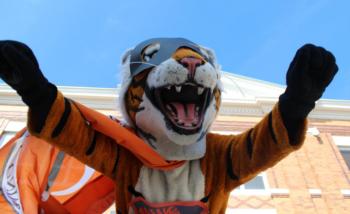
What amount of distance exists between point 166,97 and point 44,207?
1.37m

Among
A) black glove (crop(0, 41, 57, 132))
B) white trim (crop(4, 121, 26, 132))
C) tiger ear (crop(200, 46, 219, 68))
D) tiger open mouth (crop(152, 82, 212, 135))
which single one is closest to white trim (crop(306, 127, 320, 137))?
white trim (crop(4, 121, 26, 132))

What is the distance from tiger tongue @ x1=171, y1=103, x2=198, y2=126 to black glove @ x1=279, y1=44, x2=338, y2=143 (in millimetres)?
483

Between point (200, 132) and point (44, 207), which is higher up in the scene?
point (200, 132)

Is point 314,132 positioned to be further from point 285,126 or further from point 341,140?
point 285,126

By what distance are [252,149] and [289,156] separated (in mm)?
6715

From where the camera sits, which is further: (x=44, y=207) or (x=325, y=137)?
(x=325, y=137)

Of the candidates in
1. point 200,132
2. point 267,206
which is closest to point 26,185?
point 200,132

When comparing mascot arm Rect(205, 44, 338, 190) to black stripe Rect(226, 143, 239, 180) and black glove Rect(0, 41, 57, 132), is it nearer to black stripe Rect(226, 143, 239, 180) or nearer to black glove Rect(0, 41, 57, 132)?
black stripe Rect(226, 143, 239, 180)

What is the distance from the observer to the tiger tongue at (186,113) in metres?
1.93

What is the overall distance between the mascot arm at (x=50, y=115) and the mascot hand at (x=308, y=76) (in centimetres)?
112

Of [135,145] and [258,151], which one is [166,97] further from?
[258,151]

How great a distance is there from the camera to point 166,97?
2025 mm

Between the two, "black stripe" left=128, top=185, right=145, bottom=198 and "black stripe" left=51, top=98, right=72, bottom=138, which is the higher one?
"black stripe" left=51, top=98, right=72, bottom=138

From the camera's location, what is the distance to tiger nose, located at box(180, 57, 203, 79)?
1.94 m
